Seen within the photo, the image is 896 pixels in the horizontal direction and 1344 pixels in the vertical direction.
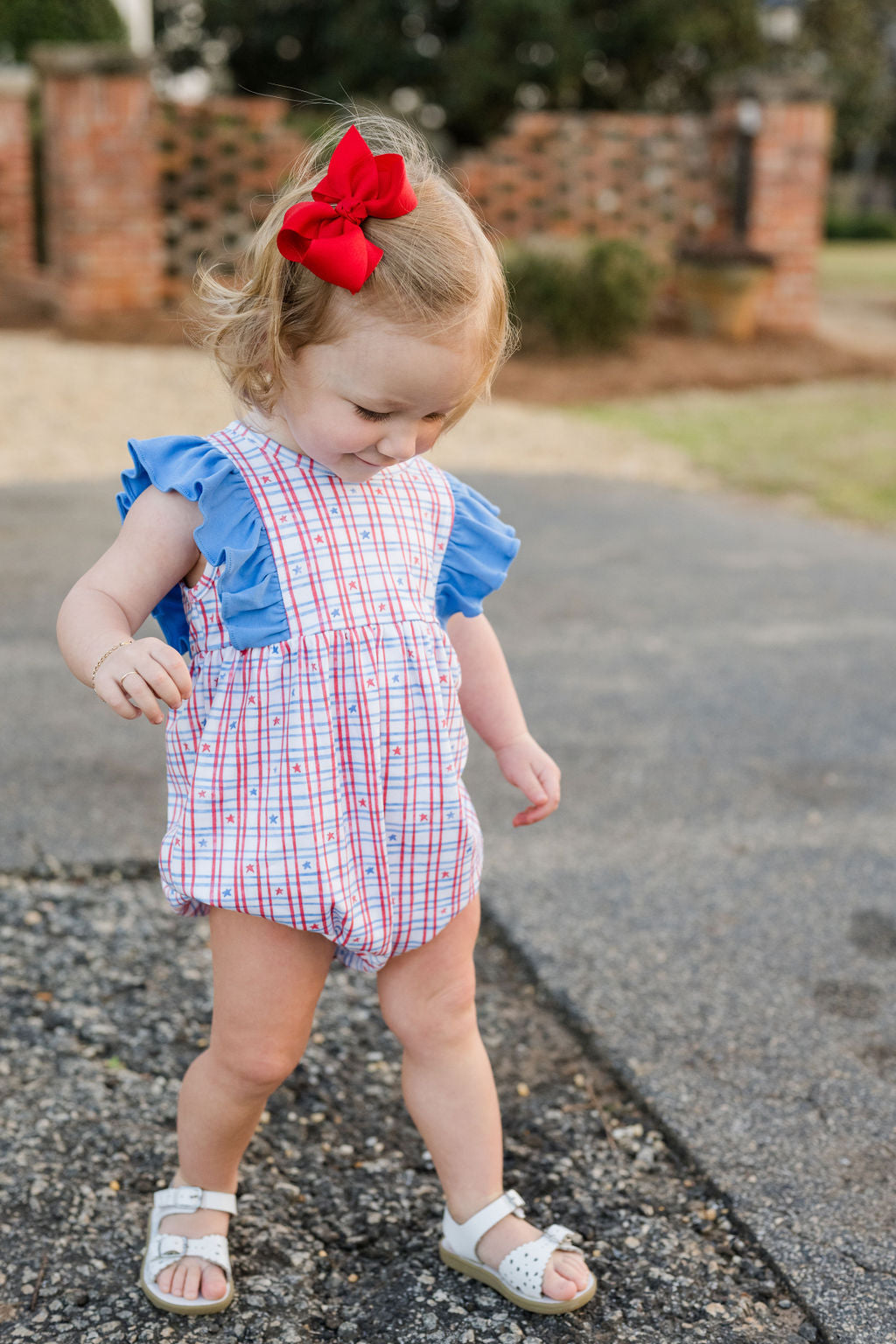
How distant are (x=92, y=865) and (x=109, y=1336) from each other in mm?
1286

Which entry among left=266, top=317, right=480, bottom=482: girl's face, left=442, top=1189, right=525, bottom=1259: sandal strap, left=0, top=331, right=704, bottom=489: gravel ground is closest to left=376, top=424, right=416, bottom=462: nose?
left=266, top=317, right=480, bottom=482: girl's face

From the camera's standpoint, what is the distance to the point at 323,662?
156 cm

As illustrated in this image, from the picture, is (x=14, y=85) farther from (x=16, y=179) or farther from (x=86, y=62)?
(x=86, y=62)

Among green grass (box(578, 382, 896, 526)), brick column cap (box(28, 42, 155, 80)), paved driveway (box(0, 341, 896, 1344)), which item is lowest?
green grass (box(578, 382, 896, 526))

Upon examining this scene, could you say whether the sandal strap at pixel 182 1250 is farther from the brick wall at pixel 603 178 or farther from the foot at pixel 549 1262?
the brick wall at pixel 603 178

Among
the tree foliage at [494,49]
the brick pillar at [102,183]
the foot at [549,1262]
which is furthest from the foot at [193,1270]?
the tree foliage at [494,49]

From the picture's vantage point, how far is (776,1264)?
1.75 metres

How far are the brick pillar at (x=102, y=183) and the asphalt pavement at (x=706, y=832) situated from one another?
238 inches

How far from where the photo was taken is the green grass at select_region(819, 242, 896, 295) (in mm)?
17797

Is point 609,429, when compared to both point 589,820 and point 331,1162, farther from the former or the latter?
point 331,1162

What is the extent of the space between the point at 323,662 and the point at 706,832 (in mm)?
1769

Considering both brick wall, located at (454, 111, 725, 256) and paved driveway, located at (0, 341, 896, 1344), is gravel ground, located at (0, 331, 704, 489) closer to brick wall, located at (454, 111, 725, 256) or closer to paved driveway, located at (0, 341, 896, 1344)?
paved driveway, located at (0, 341, 896, 1344)

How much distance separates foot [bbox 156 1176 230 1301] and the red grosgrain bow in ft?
3.96

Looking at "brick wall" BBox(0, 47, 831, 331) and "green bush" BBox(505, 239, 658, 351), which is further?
"brick wall" BBox(0, 47, 831, 331)
